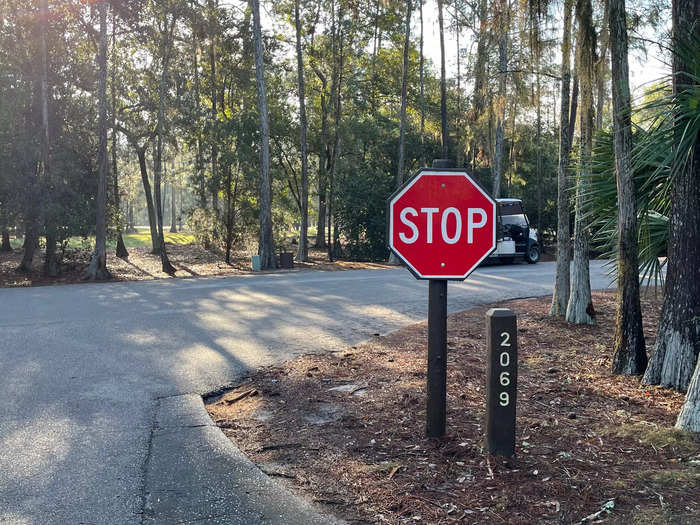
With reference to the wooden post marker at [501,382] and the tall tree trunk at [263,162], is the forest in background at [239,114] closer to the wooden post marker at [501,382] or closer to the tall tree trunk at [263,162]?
the tall tree trunk at [263,162]

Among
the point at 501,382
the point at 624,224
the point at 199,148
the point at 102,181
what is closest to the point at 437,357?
the point at 501,382

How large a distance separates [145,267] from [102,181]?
695cm

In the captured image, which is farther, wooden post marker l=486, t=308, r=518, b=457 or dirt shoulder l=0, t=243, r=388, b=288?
dirt shoulder l=0, t=243, r=388, b=288

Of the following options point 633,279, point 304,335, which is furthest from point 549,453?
point 304,335

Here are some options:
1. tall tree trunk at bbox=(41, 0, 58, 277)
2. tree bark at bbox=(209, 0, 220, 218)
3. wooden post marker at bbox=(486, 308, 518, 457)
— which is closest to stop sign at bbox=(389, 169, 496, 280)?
wooden post marker at bbox=(486, 308, 518, 457)

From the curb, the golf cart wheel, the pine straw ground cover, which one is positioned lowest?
the curb

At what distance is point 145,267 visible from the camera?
26.9 meters

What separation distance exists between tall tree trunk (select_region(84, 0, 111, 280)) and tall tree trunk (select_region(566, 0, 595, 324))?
50.6 ft

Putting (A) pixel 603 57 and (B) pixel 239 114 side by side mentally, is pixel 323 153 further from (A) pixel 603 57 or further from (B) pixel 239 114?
(A) pixel 603 57

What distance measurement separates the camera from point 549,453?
4160 millimetres

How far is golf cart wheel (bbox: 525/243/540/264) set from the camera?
25.8 meters

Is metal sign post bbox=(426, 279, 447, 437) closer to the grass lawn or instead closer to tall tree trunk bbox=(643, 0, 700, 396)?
tall tree trunk bbox=(643, 0, 700, 396)

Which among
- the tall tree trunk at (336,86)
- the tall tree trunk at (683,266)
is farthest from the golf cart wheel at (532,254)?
the tall tree trunk at (683,266)

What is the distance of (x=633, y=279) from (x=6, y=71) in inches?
834
